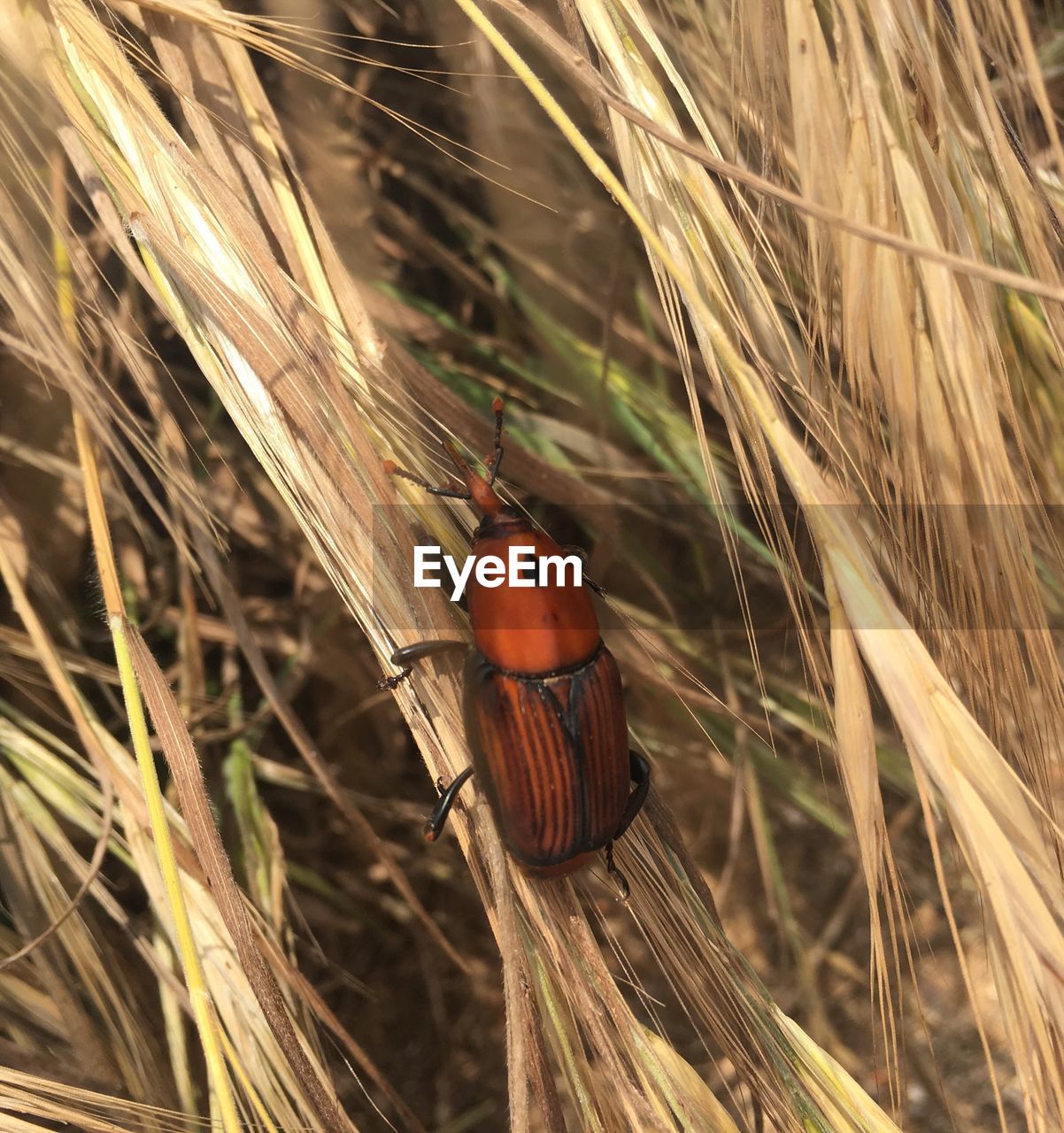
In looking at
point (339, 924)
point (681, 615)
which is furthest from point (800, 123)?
point (339, 924)

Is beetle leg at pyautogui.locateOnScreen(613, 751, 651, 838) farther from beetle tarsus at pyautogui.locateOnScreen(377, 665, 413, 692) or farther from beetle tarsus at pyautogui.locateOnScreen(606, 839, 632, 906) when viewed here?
beetle tarsus at pyautogui.locateOnScreen(377, 665, 413, 692)

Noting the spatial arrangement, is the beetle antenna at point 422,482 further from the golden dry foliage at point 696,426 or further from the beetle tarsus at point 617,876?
the beetle tarsus at point 617,876

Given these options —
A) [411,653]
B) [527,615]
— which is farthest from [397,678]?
[527,615]

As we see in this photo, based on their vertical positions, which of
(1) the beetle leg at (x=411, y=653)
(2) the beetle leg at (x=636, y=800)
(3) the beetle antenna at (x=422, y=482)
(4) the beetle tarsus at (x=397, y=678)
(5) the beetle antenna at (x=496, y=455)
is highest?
(5) the beetle antenna at (x=496, y=455)

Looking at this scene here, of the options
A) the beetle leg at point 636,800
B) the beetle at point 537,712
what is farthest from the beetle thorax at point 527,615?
the beetle leg at point 636,800

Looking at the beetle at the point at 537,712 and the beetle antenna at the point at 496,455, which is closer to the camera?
the beetle at the point at 537,712

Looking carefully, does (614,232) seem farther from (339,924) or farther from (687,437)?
(339,924)

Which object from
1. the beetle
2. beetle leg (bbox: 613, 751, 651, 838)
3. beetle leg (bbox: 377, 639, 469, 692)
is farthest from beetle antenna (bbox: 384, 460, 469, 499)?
beetle leg (bbox: 613, 751, 651, 838)
